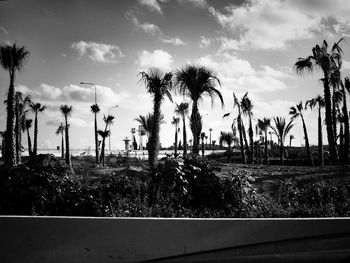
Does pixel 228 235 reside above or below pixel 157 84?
below

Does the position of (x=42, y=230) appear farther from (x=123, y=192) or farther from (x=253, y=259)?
(x=253, y=259)

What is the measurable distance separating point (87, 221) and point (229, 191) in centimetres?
321

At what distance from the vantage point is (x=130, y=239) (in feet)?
14.1

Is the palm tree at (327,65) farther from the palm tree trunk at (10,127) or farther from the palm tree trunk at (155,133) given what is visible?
the palm tree trunk at (10,127)

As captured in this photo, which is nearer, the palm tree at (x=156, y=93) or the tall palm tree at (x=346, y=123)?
the palm tree at (x=156, y=93)

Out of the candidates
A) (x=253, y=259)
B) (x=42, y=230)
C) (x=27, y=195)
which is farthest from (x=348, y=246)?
(x=27, y=195)

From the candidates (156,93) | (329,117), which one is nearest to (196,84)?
(156,93)

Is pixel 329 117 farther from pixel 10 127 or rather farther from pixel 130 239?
pixel 10 127

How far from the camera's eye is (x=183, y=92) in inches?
621

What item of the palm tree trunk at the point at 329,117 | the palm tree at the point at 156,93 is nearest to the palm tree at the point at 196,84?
the palm tree at the point at 156,93

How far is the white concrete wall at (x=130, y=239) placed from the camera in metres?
4.23

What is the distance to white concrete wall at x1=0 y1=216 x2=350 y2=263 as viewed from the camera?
13.9 ft

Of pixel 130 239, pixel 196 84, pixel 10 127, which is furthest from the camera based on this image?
pixel 10 127

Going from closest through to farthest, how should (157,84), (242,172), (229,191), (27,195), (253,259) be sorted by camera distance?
(253,259)
(27,195)
(229,191)
(242,172)
(157,84)
